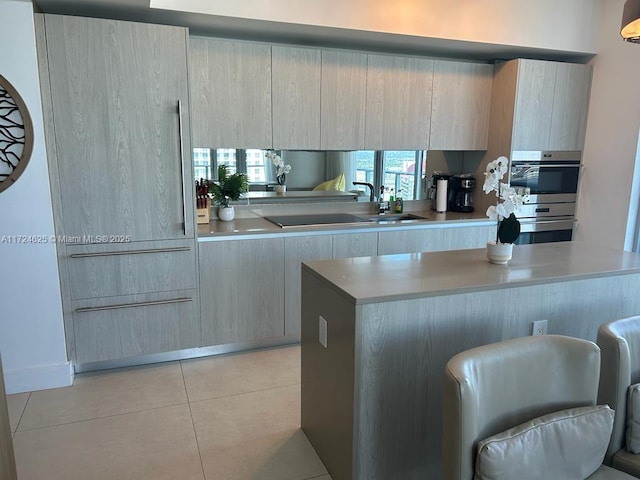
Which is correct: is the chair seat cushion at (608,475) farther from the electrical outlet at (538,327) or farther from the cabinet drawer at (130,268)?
the cabinet drawer at (130,268)

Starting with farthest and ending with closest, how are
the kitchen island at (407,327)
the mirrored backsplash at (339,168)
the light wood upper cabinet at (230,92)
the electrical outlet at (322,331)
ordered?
1. the mirrored backsplash at (339,168)
2. the light wood upper cabinet at (230,92)
3. the electrical outlet at (322,331)
4. the kitchen island at (407,327)

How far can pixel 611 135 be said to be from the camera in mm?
3877

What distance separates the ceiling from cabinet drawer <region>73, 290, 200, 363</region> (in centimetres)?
179

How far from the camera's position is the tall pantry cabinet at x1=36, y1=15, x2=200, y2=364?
271cm

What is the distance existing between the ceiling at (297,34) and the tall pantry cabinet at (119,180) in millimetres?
140

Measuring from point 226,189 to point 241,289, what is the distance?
796mm

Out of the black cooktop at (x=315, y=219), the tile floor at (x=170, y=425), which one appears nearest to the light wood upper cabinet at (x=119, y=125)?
the black cooktop at (x=315, y=219)

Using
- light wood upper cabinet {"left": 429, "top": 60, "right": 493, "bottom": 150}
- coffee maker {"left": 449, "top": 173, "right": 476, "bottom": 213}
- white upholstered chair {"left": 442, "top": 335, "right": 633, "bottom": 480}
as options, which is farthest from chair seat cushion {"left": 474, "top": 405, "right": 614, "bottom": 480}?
coffee maker {"left": 449, "top": 173, "right": 476, "bottom": 213}

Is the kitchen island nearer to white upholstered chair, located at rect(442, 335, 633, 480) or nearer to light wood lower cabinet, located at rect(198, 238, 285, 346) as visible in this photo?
white upholstered chair, located at rect(442, 335, 633, 480)

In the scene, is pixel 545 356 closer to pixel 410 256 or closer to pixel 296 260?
pixel 410 256

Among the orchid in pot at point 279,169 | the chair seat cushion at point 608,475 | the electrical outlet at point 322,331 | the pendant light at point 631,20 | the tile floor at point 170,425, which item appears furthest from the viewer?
the orchid in pot at point 279,169

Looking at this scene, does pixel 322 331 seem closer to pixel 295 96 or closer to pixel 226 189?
pixel 226 189

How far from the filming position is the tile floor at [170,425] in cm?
223

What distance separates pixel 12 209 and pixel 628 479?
320cm
